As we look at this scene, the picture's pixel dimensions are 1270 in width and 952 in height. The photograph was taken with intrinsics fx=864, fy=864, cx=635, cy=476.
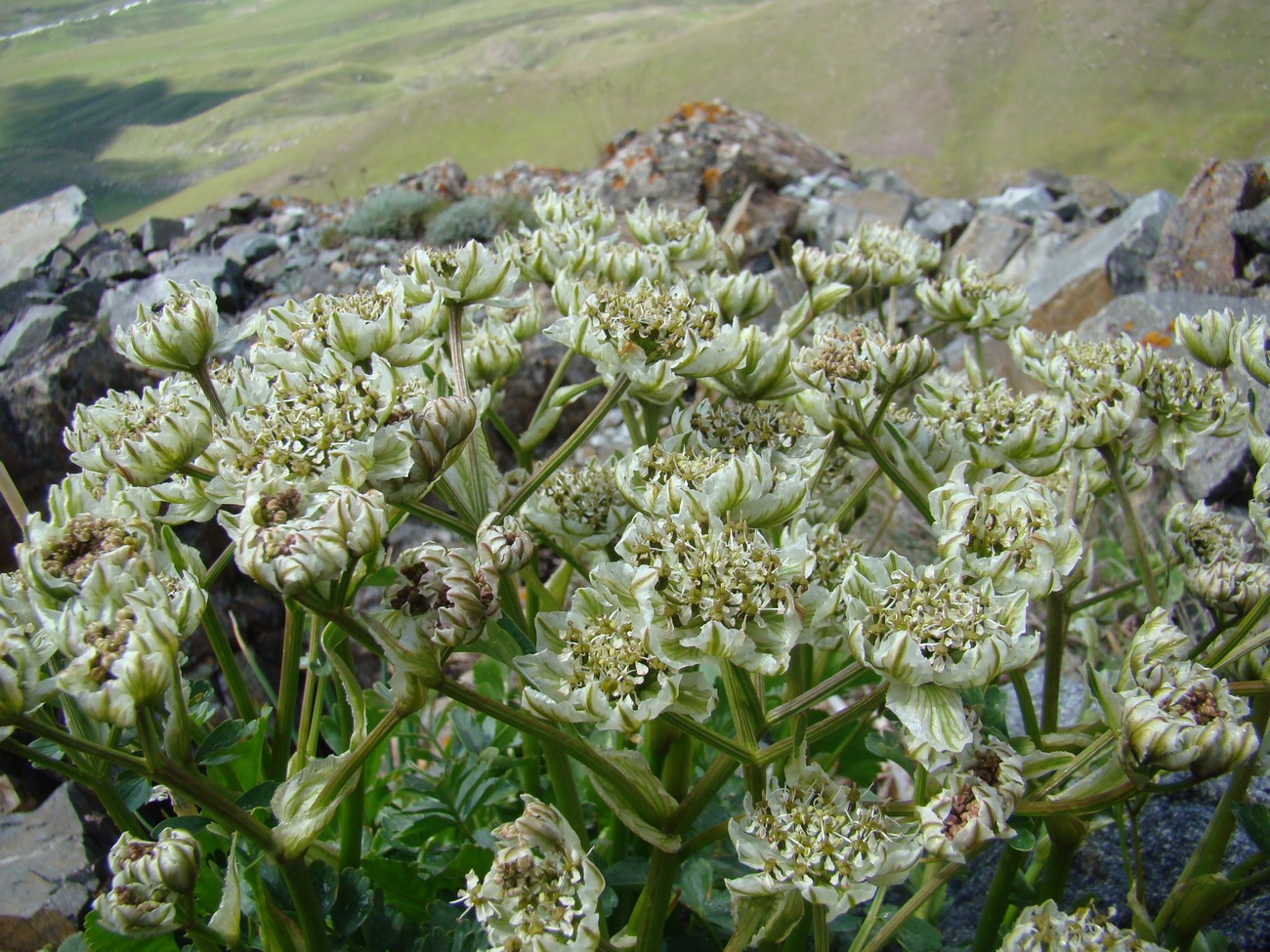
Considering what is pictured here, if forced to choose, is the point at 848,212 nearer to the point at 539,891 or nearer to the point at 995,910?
the point at 995,910

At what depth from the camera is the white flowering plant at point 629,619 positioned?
53.6 inches

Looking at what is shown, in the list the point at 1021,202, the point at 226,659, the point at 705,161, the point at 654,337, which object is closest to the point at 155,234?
the point at 705,161

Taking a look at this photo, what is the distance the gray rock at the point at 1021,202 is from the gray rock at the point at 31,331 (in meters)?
9.79

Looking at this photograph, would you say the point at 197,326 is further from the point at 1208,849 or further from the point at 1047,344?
the point at 1208,849

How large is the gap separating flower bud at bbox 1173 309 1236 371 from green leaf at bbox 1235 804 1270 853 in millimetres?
1103

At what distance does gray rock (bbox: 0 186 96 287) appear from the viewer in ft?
21.6

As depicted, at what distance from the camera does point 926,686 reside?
4.63 feet

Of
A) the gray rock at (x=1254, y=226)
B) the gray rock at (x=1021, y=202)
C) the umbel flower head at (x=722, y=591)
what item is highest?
the umbel flower head at (x=722, y=591)

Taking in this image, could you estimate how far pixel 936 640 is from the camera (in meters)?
1.39

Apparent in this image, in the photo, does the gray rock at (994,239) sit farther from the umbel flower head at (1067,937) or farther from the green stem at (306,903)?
the green stem at (306,903)

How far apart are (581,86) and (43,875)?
1170 cm

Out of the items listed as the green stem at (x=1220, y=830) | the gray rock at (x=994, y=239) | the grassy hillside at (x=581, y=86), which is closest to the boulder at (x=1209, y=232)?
the grassy hillside at (x=581, y=86)

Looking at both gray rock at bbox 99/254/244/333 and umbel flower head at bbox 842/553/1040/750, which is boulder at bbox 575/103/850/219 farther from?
umbel flower head at bbox 842/553/1040/750

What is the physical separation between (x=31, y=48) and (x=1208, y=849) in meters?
6.38
